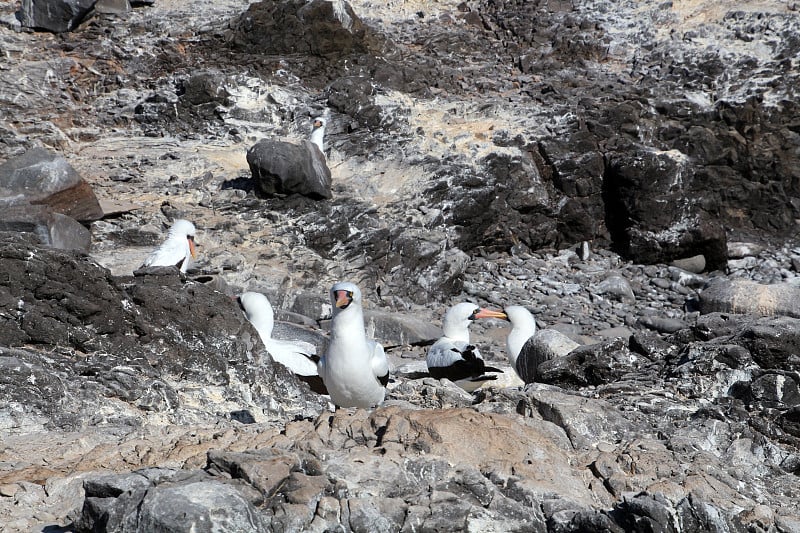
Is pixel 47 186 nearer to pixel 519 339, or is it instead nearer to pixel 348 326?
A: pixel 519 339

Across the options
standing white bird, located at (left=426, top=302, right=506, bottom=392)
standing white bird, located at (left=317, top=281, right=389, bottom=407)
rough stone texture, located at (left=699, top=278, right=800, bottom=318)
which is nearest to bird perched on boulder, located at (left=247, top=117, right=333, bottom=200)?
standing white bird, located at (left=426, top=302, right=506, bottom=392)

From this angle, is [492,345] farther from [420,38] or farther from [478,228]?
[420,38]

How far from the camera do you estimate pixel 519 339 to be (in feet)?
29.5

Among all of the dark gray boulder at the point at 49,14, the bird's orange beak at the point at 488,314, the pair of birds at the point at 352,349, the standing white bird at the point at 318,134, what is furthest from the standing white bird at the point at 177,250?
the dark gray boulder at the point at 49,14

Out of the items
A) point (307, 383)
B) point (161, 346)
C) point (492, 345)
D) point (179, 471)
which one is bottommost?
point (492, 345)

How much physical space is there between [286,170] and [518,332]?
6.12m

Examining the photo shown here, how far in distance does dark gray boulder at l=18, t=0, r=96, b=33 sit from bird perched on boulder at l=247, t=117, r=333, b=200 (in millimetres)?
6433

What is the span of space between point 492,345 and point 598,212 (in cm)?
515

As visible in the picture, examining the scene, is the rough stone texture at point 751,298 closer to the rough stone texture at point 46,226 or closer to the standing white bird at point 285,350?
the standing white bird at point 285,350

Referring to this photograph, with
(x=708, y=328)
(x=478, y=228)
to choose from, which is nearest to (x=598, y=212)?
(x=478, y=228)

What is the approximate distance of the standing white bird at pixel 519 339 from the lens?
8500mm

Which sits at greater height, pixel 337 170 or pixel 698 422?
pixel 698 422

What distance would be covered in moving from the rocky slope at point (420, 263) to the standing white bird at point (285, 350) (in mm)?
392

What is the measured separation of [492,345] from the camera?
11.6 m
